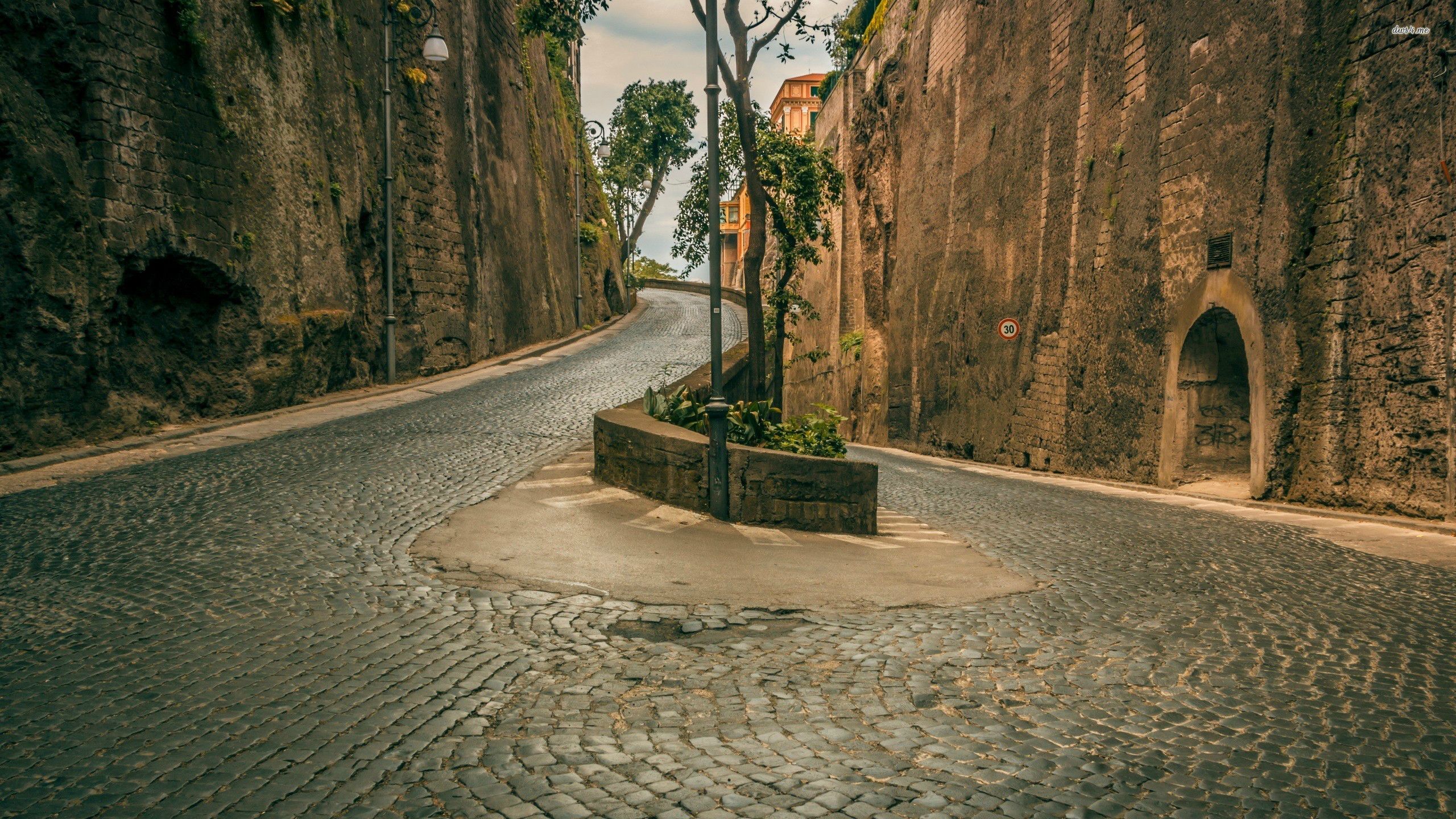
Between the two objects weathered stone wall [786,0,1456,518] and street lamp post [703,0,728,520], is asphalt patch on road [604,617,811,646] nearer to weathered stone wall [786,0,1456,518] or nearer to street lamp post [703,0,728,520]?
street lamp post [703,0,728,520]

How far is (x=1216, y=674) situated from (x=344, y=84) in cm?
1650

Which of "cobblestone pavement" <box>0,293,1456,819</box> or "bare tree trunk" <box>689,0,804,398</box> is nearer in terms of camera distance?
"cobblestone pavement" <box>0,293,1456,819</box>

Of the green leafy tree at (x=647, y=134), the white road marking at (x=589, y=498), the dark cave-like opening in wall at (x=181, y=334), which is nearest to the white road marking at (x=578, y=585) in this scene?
the white road marking at (x=589, y=498)

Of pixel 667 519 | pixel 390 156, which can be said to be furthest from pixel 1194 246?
pixel 390 156

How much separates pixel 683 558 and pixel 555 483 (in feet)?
9.02

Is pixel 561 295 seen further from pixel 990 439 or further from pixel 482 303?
pixel 990 439

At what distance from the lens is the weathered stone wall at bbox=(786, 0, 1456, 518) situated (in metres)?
8.48

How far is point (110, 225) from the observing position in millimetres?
10594

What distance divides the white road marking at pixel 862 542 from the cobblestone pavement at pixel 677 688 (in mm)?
976

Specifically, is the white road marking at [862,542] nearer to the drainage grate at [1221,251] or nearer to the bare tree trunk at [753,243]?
the drainage grate at [1221,251]

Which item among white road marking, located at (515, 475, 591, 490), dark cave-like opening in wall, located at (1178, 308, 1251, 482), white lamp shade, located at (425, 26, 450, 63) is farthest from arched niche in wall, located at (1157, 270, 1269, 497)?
white lamp shade, located at (425, 26, 450, 63)

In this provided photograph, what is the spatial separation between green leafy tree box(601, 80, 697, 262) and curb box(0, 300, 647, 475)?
2243cm

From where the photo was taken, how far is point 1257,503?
1009 centimetres

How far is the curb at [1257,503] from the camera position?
7996mm
